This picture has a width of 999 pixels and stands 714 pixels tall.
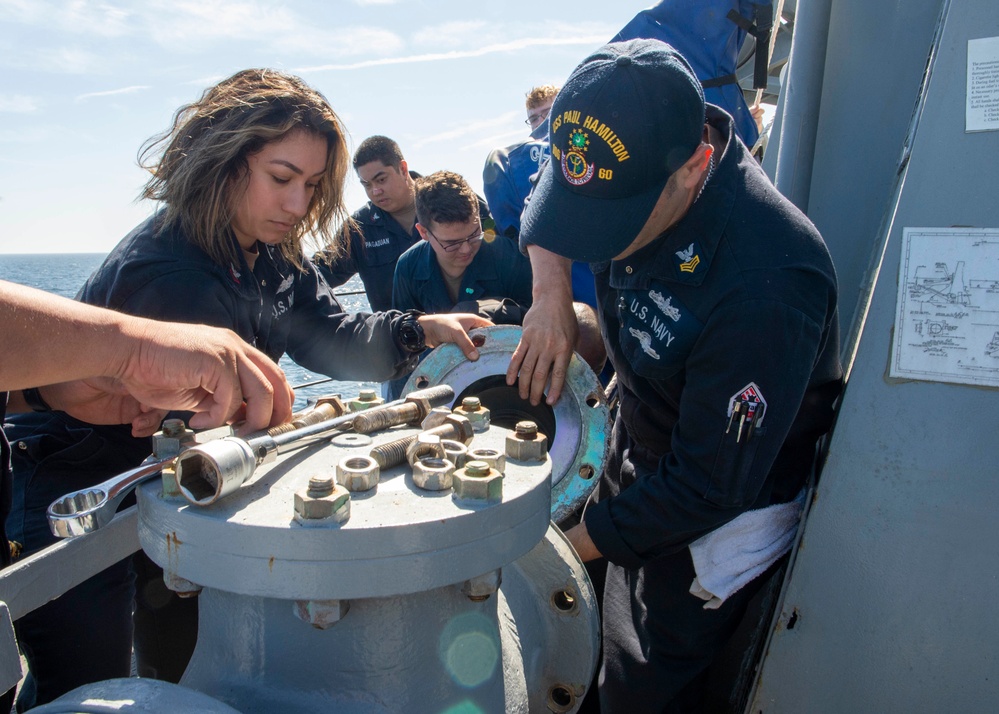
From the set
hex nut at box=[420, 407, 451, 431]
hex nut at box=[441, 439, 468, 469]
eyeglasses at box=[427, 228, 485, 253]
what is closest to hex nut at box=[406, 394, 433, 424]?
hex nut at box=[420, 407, 451, 431]

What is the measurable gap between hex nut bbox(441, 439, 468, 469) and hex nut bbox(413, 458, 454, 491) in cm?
4

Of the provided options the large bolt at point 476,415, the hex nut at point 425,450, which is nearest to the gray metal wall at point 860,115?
the large bolt at point 476,415

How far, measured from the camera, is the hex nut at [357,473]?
969mm

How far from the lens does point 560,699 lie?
5.17ft

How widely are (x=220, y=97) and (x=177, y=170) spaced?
0.24 meters

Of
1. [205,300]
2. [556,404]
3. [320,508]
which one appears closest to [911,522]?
[556,404]

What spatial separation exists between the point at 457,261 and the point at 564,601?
2344 millimetres

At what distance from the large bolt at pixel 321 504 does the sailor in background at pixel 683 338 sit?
788mm

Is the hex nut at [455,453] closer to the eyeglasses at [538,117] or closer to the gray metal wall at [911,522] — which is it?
the gray metal wall at [911,522]

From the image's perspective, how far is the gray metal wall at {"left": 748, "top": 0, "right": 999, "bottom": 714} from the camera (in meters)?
1.48

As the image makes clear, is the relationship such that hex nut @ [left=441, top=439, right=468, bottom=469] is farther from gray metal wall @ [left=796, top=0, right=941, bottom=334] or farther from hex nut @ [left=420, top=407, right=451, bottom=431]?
gray metal wall @ [left=796, top=0, right=941, bottom=334]

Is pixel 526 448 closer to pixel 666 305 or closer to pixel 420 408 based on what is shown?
pixel 420 408

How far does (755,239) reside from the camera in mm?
1434

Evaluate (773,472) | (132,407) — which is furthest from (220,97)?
(773,472)
